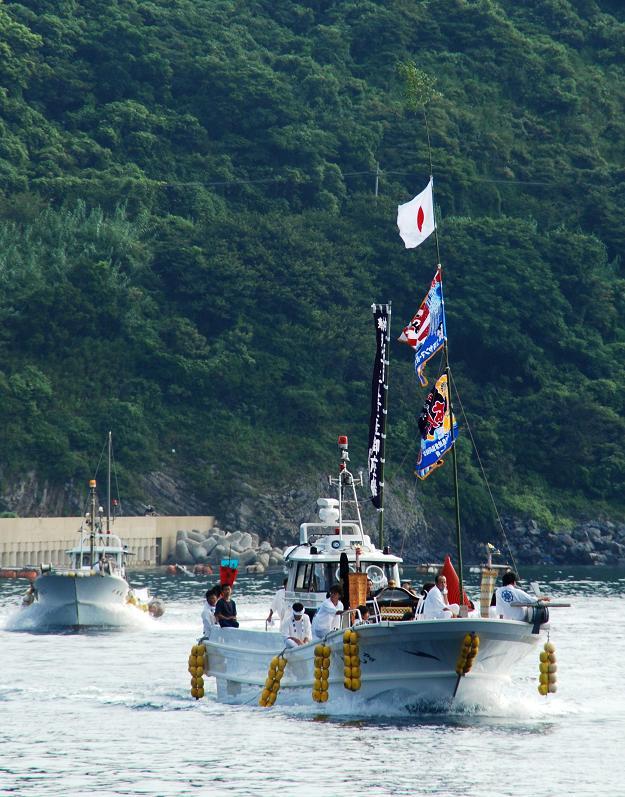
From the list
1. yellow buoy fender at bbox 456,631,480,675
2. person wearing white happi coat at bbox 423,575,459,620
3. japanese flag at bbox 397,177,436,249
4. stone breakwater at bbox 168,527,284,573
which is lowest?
yellow buoy fender at bbox 456,631,480,675

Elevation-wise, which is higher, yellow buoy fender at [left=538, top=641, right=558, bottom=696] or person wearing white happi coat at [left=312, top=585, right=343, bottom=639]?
person wearing white happi coat at [left=312, top=585, right=343, bottom=639]

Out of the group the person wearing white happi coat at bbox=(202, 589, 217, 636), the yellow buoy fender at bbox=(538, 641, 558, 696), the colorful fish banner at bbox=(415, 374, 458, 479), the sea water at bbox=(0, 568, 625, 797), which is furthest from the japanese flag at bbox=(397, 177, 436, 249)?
the sea water at bbox=(0, 568, 625, 797)

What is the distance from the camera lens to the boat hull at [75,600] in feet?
210

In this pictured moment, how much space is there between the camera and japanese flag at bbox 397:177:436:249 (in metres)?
37.6

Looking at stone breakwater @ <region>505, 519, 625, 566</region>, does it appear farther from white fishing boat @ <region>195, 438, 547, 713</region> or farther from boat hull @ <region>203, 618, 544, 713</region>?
boat hull @ <region>203, 618, 544, 713</region>

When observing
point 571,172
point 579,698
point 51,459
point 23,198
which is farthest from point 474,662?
point 571,172

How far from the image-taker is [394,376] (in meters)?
135

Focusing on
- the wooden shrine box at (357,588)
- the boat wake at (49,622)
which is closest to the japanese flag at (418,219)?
the wooden shrine box at (357,588)

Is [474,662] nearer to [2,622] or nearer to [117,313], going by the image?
[2,622]

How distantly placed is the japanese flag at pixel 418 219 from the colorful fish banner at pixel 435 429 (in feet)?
13.5

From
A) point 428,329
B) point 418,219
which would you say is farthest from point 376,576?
point 418,219

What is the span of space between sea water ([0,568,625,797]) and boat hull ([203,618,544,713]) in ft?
1.25

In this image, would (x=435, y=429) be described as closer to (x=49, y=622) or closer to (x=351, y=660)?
(x=351, y=660)

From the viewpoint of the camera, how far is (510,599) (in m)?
33.8
